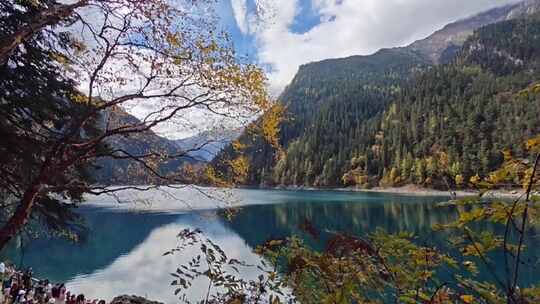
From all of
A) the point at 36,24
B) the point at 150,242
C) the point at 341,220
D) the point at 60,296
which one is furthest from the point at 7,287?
the point at 341,220

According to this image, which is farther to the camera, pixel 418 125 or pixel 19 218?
pixel 418 125

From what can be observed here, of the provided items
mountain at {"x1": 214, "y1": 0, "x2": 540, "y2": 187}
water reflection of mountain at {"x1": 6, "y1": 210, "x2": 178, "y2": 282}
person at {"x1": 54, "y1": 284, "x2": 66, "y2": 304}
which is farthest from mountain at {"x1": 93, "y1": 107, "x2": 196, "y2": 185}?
mountain at {"x1": 214, "y1": 0, "x2": 540, "y2": 187}

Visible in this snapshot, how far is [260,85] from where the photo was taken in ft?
19.8

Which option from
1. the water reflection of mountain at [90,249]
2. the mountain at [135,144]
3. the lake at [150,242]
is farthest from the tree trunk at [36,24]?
the water reflection of mountain at [90,249]

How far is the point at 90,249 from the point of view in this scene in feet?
105

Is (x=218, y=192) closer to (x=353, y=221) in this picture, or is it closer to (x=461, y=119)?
(x=353, y=221)

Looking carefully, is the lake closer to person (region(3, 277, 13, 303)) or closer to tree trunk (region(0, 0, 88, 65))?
person (region(3, 277, 13, 303))

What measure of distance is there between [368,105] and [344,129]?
35.0 metres

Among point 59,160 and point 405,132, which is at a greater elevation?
point 405,132

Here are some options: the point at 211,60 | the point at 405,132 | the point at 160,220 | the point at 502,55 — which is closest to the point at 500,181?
the point at 211,60

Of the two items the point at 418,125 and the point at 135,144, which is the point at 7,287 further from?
the point at 418,125

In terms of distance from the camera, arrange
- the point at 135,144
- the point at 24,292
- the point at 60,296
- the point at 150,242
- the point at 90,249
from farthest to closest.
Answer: the point at 150,242
the point at 90,249
the point at 60,296
the point at 24,292
the point at 135,144

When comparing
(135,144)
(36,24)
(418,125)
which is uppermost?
(418,125)

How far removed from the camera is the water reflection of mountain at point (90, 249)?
2573cm
